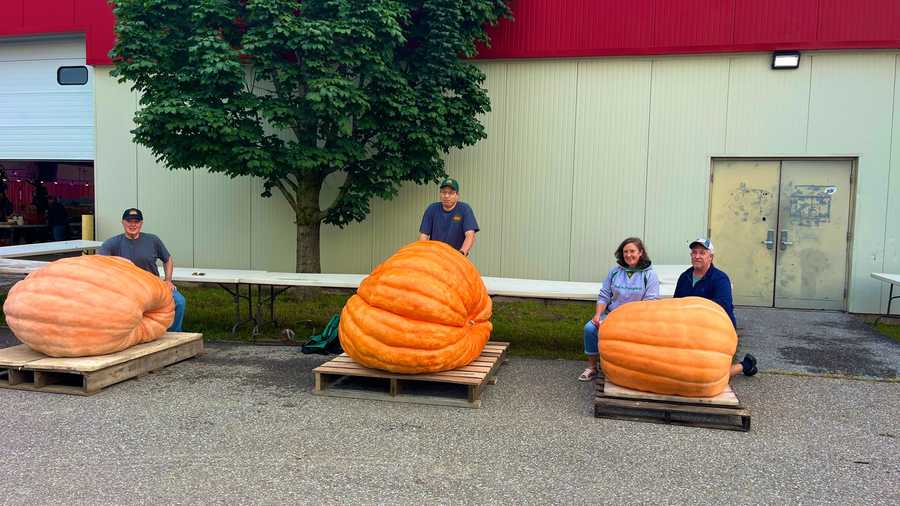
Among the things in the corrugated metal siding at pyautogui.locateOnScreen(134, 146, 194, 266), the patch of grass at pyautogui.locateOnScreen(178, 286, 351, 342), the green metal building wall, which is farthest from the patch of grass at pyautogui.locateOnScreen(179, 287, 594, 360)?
the corrugated metal siding at pyautogui.locateOnScreen(134, 146, 194, 266)

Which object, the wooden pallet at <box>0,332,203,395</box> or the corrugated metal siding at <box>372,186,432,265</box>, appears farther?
the corrugated metal siding at <box>372,186,432,265</box>

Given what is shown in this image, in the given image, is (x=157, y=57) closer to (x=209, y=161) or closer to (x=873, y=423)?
(x=209, y=161)

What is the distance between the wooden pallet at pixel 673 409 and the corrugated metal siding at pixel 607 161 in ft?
18.2

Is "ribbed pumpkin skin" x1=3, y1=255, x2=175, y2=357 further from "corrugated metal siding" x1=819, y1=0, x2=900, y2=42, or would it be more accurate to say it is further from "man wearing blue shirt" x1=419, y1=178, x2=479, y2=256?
"corrugated metal siding" x1=819, y1=0, x2=900, y2=42

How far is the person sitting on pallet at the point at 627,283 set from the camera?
5.89 metres

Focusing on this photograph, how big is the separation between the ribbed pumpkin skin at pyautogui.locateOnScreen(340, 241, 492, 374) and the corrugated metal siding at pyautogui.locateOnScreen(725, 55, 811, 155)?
6501mm

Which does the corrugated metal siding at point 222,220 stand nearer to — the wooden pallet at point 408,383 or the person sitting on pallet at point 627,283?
the wooden pallet at point 408,383

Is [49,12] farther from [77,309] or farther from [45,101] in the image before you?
[77,309]

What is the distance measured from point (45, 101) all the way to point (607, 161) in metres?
11.0

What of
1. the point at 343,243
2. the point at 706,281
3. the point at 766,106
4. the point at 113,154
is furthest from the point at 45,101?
the point at 766,106

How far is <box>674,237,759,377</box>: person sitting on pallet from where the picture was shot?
5.78 m

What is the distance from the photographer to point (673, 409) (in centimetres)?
493

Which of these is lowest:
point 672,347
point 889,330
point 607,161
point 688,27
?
point 889,330

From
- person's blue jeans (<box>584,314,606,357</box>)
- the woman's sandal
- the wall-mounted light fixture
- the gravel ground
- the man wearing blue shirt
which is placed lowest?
the gravel ground
